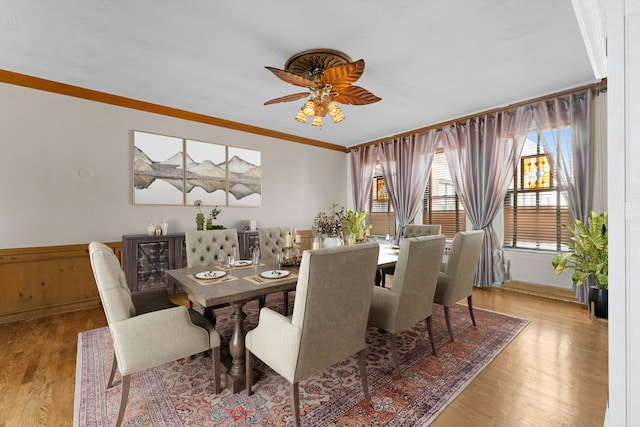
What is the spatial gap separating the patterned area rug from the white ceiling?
2.68m

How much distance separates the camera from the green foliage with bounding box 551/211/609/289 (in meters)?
2.99

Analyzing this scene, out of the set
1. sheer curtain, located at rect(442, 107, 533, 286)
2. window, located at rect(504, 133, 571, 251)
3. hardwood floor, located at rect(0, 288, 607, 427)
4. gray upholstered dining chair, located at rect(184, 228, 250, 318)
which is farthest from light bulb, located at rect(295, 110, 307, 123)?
window, located at rect(504, 133, 571, 251)

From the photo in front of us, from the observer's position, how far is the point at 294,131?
531 cm

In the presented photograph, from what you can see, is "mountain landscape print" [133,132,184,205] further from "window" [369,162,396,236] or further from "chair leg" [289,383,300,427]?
"window" [369,162,396,236]

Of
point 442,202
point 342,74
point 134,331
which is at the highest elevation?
point 342,74

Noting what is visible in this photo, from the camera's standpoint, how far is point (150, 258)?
3.65 m

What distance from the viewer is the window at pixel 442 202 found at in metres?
4.77

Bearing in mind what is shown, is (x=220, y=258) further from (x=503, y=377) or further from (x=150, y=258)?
Result: (x=503, y=377)

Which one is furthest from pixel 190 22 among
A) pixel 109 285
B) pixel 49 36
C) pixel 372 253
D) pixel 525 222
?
pixel 525 222

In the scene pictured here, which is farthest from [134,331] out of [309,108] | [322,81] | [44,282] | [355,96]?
[44,282]

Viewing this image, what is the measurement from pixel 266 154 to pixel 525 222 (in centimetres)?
426

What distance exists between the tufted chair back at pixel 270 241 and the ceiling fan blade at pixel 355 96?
5.35 ft

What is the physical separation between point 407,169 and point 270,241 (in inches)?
120

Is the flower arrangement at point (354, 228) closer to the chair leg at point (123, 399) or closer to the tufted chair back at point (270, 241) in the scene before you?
the tufted chair back at point (270, 241)
